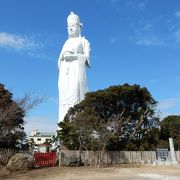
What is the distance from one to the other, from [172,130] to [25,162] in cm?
2577

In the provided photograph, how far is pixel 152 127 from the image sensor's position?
3709 centimetres

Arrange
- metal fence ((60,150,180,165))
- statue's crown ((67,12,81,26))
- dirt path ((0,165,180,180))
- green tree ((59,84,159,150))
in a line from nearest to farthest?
dirt path ((0,165,180,180)) < metal fence ((60,150,180,165)) < green tree ((59,84,159,150)) < statue's crown ((67,12,81,26))

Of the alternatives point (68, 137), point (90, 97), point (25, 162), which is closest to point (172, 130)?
point (90, 97)

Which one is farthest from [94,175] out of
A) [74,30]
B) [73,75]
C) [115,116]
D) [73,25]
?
[73,25]

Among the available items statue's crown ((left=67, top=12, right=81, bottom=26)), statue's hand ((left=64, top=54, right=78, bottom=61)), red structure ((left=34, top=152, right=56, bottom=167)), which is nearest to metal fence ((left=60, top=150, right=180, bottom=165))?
red structure ((left=34, top=152, right=56, bottom=167))

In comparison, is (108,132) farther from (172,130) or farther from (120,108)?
(172,130)

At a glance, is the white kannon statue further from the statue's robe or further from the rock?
Result: the rock

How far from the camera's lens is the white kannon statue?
43719mm

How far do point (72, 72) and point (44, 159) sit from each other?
20.1m

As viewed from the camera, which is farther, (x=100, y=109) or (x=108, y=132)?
(x=100, y=109)

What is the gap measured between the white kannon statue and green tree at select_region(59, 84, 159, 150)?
298 inches

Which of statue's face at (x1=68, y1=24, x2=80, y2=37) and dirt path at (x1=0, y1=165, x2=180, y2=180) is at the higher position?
statue's face at (x1=68, y1=24, x2=80, y2=37)

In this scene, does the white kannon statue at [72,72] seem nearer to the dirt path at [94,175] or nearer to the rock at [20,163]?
the rock at [20,163]

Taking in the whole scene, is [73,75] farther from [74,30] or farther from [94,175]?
[94,175]
